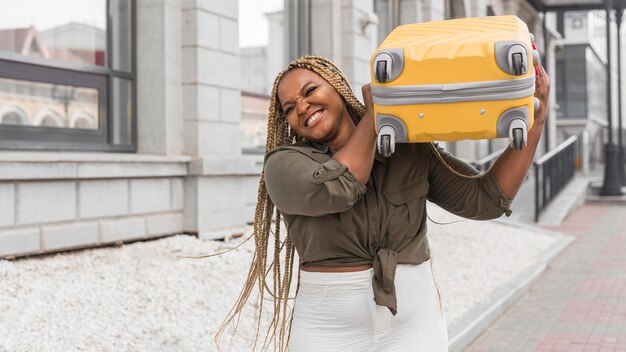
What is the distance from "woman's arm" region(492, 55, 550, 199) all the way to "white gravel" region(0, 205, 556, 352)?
111 inches

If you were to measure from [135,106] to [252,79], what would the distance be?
251 centimetres

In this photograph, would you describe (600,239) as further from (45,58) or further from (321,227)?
(321,227)

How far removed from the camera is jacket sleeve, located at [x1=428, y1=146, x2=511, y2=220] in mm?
2291

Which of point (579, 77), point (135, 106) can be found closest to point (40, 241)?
point (135, 106)

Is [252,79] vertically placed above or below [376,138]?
above

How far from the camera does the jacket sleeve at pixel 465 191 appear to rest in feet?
7.52

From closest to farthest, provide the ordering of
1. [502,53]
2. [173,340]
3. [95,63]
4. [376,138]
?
[502,53] < [376,138] < [173,340] < [95,63]

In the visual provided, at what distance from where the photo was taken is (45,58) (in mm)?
6512

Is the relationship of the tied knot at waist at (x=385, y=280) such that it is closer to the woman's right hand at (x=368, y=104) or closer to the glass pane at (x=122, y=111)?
the woman's right hand at (x=368, y=104)

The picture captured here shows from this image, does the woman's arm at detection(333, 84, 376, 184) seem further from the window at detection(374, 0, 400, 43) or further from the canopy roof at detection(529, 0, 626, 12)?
the canopy roof at detection(529, 0, 626, 12)

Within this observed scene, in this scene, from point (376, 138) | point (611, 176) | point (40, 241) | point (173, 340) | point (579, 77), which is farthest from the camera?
point (579, 77)

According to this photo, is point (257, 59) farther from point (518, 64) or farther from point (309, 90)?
point (518, 64)

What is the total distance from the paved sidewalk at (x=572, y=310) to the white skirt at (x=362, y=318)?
3.83 metres

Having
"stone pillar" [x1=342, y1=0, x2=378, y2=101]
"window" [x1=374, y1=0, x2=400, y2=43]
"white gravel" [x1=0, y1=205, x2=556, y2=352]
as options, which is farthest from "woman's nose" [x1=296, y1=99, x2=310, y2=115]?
"window" [x1=374, y1=0, x2=400, y2=43]
